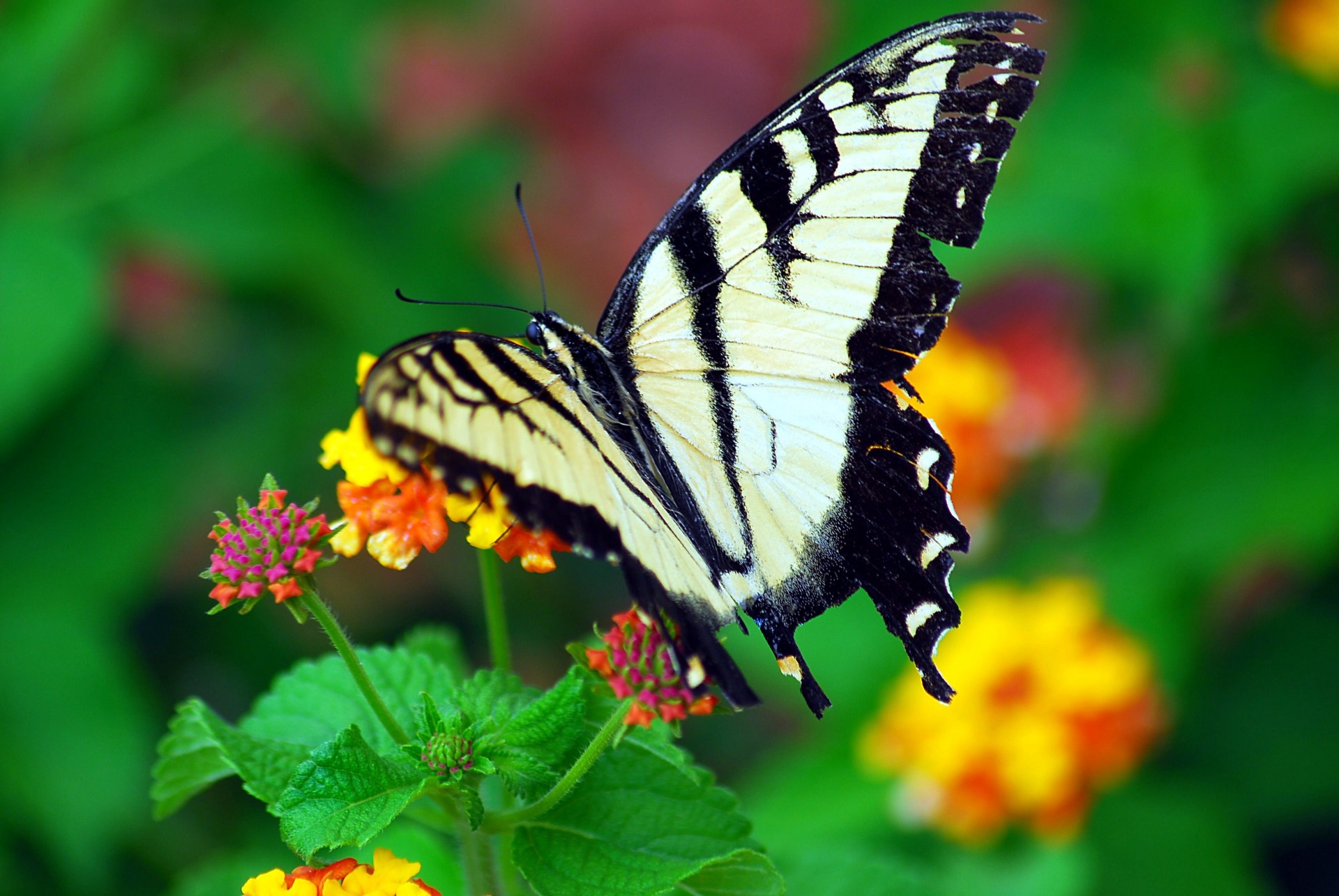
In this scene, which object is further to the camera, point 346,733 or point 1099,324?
point 1099,324

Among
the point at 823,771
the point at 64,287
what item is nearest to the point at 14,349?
the point at 64,287

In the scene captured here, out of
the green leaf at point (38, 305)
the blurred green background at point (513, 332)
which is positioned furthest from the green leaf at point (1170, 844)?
the green leaf at point (38, 305)

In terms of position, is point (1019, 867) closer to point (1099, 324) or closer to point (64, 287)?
→ point (1099, 324)

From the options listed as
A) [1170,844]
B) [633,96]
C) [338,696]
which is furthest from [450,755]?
[633,96]

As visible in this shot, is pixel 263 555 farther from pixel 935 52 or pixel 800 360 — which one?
pixel 935 52

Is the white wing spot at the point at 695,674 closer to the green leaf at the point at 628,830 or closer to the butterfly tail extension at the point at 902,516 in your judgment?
the green leaf at the point at 628,830

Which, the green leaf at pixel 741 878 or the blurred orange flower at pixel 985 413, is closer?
the green leaf at pixel 741 878
